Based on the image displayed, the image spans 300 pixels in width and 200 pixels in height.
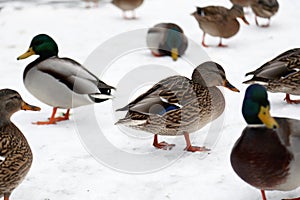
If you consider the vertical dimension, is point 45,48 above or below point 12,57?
above

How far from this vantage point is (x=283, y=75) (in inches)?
191

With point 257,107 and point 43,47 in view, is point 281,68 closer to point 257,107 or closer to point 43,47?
point 257,107

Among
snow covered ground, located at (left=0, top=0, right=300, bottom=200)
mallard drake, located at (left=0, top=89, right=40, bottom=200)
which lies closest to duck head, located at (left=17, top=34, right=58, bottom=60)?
snow covered ground, located at (left=0, top=0, right=300, bottom=200)

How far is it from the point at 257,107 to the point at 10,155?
1.51 metres

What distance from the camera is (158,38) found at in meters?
7.41

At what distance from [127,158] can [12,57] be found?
351cm

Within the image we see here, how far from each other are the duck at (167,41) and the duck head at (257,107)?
4075mm

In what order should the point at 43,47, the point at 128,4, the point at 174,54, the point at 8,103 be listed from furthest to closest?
1. the point at 128,4
2. the point at 174,54
3. the point at 43,47
4. the point at 8,103

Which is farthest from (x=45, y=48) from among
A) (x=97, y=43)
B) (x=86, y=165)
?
(x=97, y=43)

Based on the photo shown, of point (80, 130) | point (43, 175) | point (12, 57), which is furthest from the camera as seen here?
point (12, 57)

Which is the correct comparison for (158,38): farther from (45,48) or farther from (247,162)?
(247,162)

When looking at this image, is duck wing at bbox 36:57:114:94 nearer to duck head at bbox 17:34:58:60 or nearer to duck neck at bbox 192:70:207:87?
duck head at bbox 17:34:58:60

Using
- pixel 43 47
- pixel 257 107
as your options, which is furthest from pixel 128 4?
pixel 257 107

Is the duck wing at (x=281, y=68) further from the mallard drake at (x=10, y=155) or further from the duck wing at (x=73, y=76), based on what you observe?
the mallard drake at (x=10, y=155)
